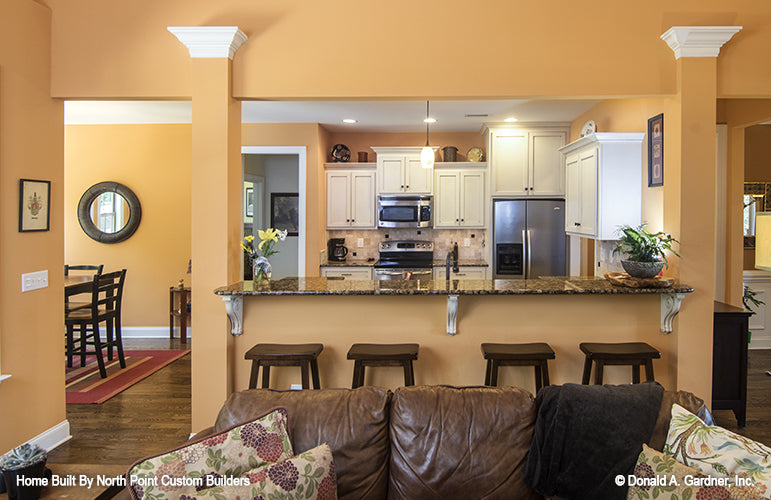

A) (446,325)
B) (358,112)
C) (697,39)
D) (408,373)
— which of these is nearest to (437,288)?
(446,325)

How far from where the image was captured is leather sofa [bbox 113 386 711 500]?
1.84m

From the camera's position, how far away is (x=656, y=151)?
3.85 meters

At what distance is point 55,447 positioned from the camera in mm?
3447

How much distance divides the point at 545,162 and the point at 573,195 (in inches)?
51.7

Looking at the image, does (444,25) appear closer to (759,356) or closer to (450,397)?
(450,397)

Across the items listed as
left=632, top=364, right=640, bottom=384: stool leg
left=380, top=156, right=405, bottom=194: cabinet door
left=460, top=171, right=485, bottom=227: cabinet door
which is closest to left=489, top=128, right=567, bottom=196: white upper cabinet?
left=460, top=171, right=485, bottom=227: cabinet door

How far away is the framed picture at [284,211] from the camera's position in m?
9.01

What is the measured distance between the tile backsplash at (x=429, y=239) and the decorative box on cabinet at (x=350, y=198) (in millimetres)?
281

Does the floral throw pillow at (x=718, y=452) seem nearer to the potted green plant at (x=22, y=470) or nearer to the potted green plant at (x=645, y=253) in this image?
the potted green plant at (x=645, y=253)

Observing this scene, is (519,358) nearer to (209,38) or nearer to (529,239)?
(209,38)

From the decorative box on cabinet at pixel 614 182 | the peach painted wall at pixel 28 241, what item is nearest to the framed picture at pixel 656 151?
the decorative box on cabinet at pixel 614 182

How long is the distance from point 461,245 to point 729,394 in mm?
3912

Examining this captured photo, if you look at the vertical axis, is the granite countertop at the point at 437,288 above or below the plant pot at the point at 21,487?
above

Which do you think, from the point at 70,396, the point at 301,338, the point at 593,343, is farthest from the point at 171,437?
the point at 593,343
